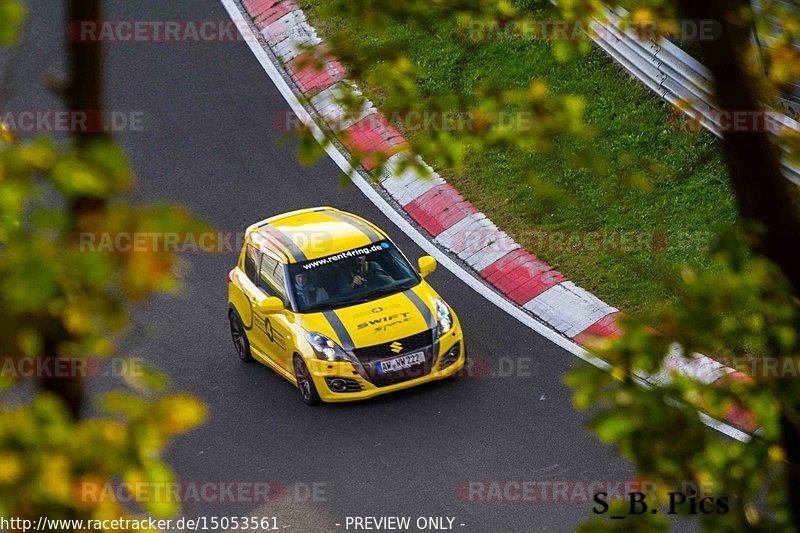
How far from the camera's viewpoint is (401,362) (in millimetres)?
11500

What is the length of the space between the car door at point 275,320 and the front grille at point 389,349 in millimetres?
763

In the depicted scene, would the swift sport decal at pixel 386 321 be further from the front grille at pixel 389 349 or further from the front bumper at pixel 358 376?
the front bumper at pixel 358 376

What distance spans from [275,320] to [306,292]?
410 millimetres

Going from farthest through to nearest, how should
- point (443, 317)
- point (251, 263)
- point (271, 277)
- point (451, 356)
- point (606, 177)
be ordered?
1. point (606, 177)
2. point (251, 263)
3. point (271, 277)
4. point (443, 317)
5. point (451, 356)

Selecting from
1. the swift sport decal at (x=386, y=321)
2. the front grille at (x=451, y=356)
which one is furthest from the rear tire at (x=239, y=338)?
the front grille at (x=451, y=356)

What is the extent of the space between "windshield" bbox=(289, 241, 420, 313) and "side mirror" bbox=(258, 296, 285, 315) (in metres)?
0.22

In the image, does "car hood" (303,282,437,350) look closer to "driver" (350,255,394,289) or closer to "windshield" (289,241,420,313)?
"windshield" (289,241,420,313)

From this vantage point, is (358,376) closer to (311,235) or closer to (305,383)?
(305,383)

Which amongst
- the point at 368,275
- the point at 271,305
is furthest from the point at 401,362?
the point at 271,305

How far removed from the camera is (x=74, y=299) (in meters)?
3.05

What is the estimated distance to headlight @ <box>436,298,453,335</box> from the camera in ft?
38.4

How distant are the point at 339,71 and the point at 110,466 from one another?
15.2 m

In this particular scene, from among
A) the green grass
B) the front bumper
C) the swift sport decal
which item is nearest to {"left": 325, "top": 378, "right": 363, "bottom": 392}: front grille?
the front bumper

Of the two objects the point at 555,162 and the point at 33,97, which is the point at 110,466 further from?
the point at 33,97
